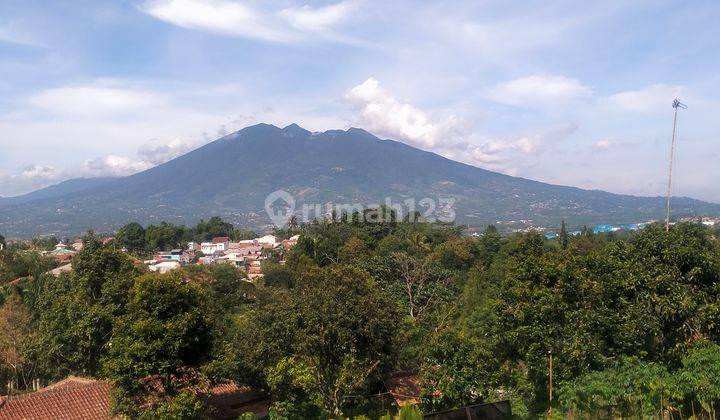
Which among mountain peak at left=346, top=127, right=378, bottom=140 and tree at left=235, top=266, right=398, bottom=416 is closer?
tree at left=235, top=266, right=398, bottom=416

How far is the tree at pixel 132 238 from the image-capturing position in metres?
42.7

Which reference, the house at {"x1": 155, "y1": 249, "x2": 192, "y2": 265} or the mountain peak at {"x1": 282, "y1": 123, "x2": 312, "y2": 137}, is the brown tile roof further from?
the mountain peak at {"x1": 282, "y1": 123, "x2": 312, "y2": 137}

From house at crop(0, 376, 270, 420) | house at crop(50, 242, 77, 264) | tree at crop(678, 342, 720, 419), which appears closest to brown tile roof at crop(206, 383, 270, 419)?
house at crop(0, 376, 270, 420)

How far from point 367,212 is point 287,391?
24.3 m

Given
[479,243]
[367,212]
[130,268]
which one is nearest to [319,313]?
[130,268]

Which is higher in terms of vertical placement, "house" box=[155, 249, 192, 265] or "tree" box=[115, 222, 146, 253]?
"tree" box=[115, 222, 146, 253]

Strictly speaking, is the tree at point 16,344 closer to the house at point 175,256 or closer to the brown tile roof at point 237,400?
the brown tile roof at point 237,400

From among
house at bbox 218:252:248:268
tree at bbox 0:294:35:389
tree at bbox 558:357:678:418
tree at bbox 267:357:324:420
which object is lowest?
house at bbox 218:252:248:268

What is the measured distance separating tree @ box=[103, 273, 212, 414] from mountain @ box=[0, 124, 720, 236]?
86319mm

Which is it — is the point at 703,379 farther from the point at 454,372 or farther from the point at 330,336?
the point at 330,336

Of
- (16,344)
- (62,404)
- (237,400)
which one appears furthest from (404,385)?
(16,344)

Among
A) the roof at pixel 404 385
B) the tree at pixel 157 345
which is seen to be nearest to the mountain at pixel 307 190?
the roof at pixel 404 385

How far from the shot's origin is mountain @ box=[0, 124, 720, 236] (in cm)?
10775

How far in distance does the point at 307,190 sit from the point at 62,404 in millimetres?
103953
